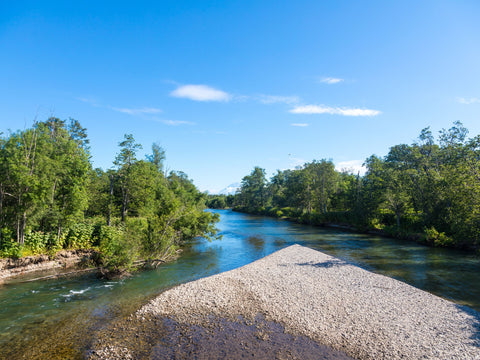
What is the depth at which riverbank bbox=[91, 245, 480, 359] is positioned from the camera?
11016mm

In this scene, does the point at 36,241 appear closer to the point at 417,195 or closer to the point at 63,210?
the point at 63,210

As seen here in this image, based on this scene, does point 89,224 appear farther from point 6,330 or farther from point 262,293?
point 262,293

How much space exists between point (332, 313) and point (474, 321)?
275 inches

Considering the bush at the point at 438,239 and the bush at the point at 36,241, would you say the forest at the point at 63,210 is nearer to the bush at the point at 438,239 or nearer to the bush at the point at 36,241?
the bush at the point at 36,241

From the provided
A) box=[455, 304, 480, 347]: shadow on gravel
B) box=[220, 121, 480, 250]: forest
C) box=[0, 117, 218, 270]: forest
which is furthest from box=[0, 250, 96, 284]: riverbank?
box=[220, 121, 480, 250]: forest

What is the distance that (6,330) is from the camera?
12453mm

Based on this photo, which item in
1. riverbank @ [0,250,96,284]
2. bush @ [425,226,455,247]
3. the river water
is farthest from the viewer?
bush @ [425,226,455,247]

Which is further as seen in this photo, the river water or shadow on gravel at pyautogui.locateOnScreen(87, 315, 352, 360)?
the river water

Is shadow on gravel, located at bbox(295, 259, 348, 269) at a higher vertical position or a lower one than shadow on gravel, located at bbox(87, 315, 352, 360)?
higher

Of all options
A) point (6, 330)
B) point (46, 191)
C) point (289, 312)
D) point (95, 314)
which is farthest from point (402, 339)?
point (46, 191)

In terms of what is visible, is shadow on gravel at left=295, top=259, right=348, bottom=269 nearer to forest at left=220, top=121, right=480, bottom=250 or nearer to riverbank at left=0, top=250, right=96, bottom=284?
forest at left=220, top=121, right=480, bottom=250

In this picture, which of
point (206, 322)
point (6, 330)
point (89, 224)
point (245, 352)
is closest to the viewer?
point (245, 352)

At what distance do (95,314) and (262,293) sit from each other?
9.86m

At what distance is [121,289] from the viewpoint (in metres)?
18.0
